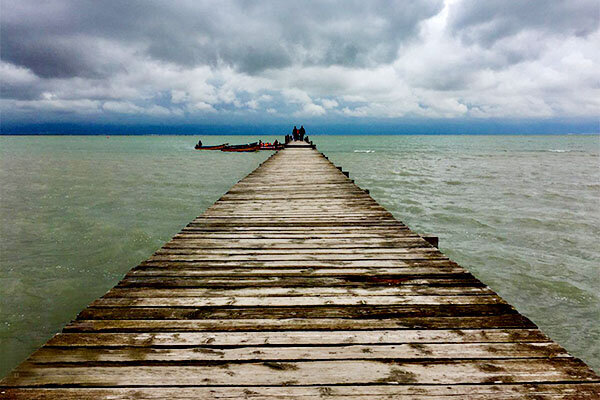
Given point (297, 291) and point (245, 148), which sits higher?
point (245, 148)

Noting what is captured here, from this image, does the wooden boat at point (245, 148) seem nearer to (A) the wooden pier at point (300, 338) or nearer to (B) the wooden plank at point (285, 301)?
(A) the wooden pier at point (300, 338)

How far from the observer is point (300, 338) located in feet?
8.18

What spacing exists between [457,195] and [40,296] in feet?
56.9

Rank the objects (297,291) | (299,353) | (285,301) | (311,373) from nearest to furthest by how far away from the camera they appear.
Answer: (311,373) < (299,353) < (285,301) < (297,291)

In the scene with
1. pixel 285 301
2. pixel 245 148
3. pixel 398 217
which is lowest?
pixel 398 217

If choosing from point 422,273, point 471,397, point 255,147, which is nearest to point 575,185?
point 422,273

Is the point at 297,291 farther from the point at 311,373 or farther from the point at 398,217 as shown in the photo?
the point at 398,217

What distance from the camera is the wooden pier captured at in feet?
6.66

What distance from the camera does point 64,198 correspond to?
16641mm

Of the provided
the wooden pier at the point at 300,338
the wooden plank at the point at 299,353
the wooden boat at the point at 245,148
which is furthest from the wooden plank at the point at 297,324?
the wooden boat at the point at 245,148

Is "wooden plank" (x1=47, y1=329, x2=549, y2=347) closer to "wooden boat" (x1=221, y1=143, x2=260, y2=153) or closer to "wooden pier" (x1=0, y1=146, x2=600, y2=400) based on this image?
"wooden pier" (x1=0, y1=146, x2=600, y2=400)

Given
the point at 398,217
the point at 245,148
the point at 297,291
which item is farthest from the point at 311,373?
the point at 245,148

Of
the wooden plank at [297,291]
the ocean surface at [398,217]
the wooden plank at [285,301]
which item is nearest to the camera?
the wooden plank at [285,301]

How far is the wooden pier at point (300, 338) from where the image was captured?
203cm
